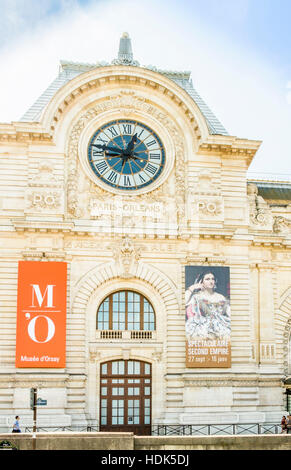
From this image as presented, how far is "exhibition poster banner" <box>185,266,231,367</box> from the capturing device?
35.6 meters

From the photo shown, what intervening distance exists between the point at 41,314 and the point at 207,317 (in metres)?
9.01

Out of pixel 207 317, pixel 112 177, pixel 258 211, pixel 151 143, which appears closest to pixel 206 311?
pixel 207 317

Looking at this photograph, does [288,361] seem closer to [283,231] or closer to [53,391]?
[283,231]

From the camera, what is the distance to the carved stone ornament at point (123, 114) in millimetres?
36750

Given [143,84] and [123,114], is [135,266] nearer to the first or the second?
[123,114]

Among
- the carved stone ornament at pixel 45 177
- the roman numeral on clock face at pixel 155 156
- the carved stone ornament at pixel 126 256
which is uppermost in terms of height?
the roman numeral on clock face at pixel 155 156

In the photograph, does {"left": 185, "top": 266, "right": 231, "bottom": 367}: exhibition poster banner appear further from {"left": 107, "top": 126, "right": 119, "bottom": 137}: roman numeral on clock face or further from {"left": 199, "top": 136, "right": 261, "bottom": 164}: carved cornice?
{"left": 107, "top": 126, "right": 119, "bottom": 137}: roman numeral on clock face

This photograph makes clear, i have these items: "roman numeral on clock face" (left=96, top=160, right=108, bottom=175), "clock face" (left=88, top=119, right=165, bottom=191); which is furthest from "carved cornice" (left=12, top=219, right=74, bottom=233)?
"roman numeral on clock face" (left=96, top=160, right=108, bottom=175)

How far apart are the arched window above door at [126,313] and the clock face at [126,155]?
6.31m

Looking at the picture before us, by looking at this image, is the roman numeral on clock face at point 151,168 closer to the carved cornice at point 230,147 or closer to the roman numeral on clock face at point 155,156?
the roman numeral on clock face at point 155,156

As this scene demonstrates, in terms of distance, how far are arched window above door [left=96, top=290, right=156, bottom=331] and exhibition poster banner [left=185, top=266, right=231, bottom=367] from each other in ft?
7.67

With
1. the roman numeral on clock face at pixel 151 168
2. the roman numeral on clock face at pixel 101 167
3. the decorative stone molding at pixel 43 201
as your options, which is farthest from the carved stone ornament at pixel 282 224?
the decorative stone molding at pixel 43 201

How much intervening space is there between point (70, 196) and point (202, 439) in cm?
1575

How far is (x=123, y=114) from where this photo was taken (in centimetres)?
3856
